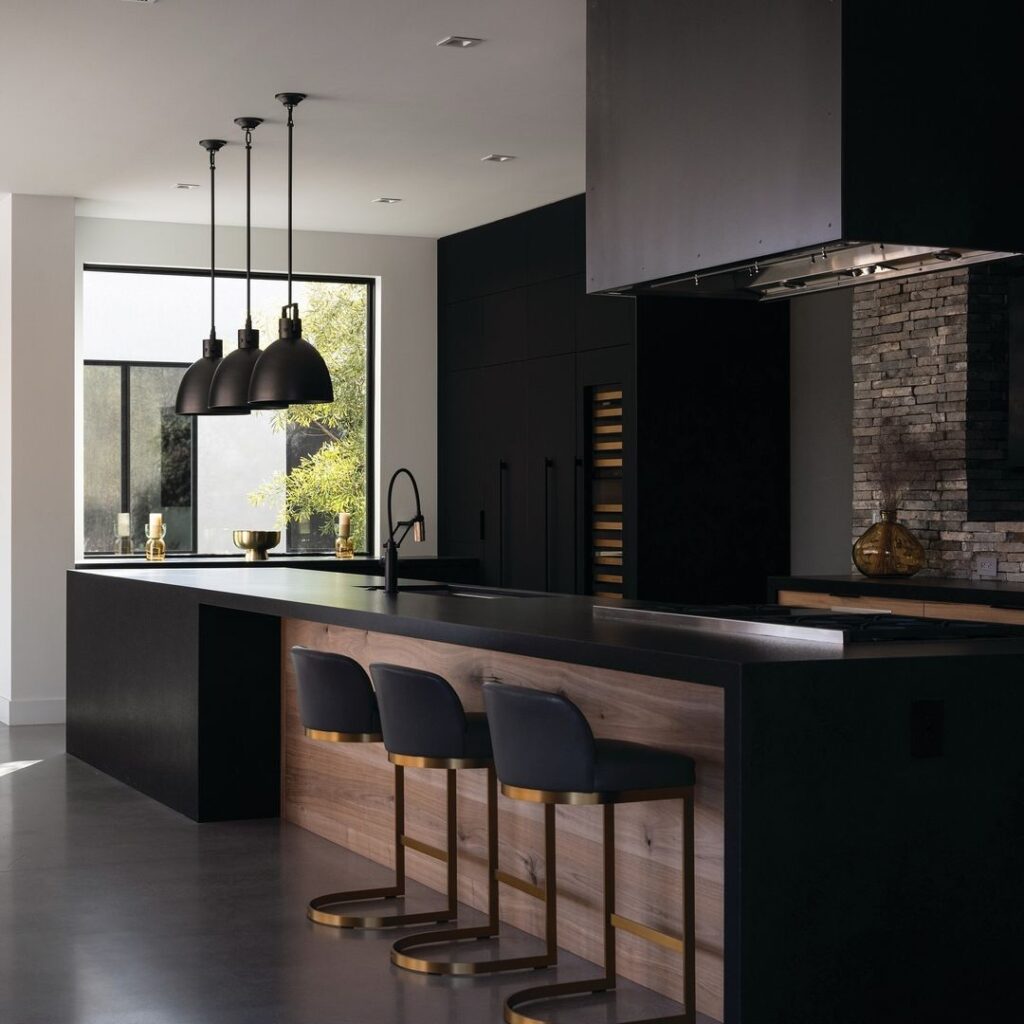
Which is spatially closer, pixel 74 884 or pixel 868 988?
pixel 868 988

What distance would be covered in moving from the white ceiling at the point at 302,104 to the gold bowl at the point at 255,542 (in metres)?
1.86

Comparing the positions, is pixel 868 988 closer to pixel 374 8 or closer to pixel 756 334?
pixel 374 8

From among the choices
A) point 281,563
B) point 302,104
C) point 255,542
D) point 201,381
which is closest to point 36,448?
point 255,542

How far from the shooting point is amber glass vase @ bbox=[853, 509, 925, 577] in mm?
6750

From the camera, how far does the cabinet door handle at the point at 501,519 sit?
29.8 feet

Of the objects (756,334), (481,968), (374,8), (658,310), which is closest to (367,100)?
(374,8)

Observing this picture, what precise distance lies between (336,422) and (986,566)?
4553mm

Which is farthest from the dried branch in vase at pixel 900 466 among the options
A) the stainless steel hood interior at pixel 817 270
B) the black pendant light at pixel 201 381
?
the black pendant light at pixel 201 381

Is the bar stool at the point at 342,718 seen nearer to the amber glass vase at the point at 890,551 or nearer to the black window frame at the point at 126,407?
the amber glass vase at the point at 890,551

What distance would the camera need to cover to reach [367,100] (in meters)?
6.50

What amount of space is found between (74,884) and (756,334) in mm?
4768

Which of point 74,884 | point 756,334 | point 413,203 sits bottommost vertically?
point 74,884

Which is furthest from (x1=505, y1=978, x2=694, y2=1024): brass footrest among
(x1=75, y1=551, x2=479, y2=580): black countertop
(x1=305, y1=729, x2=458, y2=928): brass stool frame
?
(x1=75, y1=551, x2=479, y2=580): black countertop

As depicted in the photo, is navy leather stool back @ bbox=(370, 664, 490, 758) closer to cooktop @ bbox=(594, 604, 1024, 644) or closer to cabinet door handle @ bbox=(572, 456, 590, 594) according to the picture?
cooktop @ bbox=(594, 604, 1024, 644)
